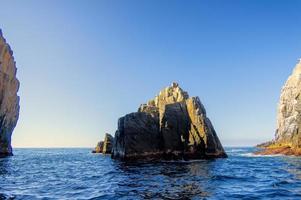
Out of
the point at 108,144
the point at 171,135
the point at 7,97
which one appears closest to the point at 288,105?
→ the point at 171,135

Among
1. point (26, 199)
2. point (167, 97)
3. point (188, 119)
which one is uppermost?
point (167, 97)

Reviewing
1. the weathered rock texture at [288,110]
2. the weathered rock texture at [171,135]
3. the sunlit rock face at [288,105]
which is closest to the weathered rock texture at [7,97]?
the weathered rock texture at [171,135]

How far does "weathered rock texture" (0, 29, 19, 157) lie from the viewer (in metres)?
92.2

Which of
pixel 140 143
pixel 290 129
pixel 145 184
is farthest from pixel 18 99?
pixel 145 184

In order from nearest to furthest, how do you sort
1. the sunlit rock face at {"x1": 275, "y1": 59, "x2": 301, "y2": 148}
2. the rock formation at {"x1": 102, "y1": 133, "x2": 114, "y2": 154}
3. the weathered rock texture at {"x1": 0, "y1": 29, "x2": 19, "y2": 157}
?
the weathered rock texture at {"x1": 0, "y1": 29, "x2": 19, "y2": 157} → the sunlit rock face at {"x1": 275, "y1": 59, "x2": 301, "y2": 148} → the rock formation at {"x1": 102, "y1": 133, "x2": 114, "y2": 154}

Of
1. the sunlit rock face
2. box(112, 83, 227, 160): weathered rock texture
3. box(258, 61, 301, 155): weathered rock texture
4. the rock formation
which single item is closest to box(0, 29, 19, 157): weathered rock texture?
the rock formation

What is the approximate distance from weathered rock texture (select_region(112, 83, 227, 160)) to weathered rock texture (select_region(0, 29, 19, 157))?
4018 cm

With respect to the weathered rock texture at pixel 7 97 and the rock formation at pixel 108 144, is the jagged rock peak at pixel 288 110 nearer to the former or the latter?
the rock formation at pixel 108 144

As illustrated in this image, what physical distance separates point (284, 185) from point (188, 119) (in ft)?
149

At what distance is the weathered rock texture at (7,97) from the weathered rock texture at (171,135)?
40184mm

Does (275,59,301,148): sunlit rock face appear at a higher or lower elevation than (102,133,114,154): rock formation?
higher

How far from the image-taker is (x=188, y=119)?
232ft

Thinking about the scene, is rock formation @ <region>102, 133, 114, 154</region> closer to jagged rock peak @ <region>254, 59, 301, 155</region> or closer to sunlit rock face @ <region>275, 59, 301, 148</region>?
jagged rock peak @ <region>254, 59, 301, 155</region>

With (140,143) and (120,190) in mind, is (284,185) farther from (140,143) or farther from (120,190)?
(140,143)
